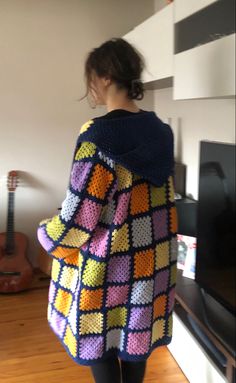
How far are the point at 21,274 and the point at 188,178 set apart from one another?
130cm

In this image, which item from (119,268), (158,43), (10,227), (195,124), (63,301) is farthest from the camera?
(10,227)

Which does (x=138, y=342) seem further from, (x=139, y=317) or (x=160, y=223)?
(x=160, y=223)

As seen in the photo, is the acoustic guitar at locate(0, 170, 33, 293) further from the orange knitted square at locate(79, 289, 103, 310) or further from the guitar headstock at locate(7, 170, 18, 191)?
the orange knitted square at locate(79, 289, 103, 310)

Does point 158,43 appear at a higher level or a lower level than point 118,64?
higher

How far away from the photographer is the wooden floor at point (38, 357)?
6.40 feet

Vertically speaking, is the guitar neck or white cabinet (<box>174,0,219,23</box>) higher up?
white cabinet (<box>174,0,219,23</box>)

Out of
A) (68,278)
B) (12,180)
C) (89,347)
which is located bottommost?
(89,347)

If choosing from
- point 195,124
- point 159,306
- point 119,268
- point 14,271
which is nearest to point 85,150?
point 119,268

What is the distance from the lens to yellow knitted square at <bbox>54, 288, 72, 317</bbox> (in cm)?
134

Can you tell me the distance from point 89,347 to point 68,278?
22cm

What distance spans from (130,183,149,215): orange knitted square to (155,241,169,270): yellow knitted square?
0.15 metres

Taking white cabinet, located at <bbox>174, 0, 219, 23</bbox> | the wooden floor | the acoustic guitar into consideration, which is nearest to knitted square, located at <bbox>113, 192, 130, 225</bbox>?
white cabinet, located at <bbox>174, 0, 219, 23</bbox>

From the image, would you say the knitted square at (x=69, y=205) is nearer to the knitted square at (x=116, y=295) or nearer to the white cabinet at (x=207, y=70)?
the knitted square at (x=116, y=295)

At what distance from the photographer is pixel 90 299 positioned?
125 centimetres
